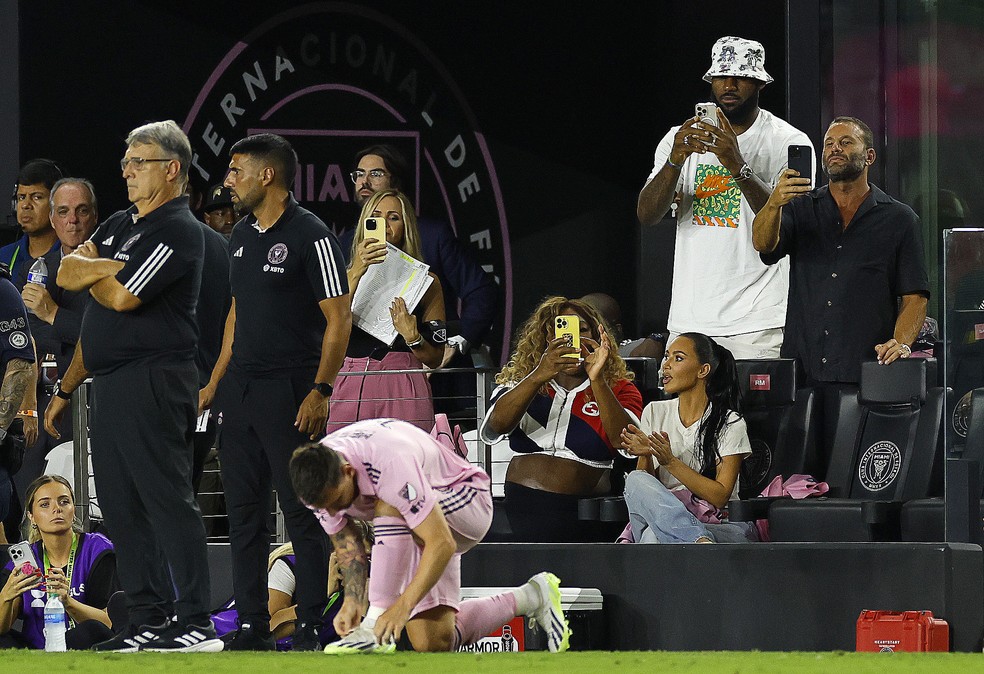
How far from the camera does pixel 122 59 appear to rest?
379 inches

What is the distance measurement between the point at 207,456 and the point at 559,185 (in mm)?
3610

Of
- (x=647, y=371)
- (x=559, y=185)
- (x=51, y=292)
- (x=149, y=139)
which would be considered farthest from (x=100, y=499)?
(x=559, y=185)

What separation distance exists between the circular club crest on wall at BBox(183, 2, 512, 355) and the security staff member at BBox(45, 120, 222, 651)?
4.20 m

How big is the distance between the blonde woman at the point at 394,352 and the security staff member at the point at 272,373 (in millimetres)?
1157

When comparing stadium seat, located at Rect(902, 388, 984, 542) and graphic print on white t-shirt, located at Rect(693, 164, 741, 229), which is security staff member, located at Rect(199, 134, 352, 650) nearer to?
graphic print on white t-shirt, located at Rect(693, 164, 741, 229)

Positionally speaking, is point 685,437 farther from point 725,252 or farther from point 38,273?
point 38,273

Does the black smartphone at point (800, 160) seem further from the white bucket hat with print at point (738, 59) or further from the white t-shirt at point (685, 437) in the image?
the white t-shirt at point (685, 437)

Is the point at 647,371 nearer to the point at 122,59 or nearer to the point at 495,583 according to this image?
the point at 495,583

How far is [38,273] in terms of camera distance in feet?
24.4

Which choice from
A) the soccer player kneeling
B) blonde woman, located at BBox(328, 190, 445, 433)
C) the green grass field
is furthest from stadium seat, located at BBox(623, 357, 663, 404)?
the green grass field

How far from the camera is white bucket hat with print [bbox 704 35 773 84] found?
7.29 meters

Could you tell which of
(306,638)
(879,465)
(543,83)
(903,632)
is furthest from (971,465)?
(543,83)

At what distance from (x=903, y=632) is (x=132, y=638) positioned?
98.2 inches

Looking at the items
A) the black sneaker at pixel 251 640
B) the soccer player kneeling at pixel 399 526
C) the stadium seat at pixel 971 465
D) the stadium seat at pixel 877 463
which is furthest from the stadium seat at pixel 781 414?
the black sneaker at pixel 251 640
